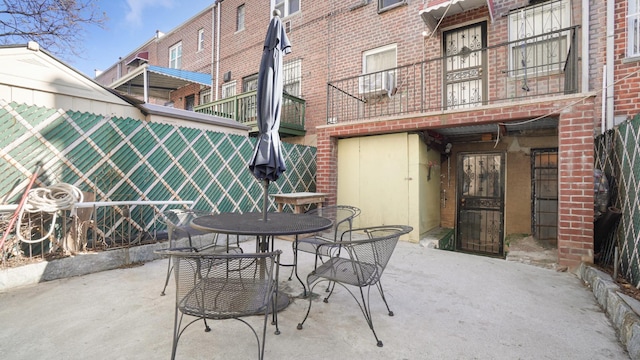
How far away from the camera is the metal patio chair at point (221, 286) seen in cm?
141

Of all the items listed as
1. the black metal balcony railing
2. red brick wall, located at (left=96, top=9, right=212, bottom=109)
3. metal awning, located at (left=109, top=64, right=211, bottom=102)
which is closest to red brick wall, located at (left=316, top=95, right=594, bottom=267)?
the black metal balcony railing

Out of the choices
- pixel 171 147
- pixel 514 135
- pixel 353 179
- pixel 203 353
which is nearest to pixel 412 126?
pixel 353 179

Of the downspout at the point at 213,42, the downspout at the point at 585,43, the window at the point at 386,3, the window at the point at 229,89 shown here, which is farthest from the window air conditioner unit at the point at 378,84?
the downspout at the point at 213,42

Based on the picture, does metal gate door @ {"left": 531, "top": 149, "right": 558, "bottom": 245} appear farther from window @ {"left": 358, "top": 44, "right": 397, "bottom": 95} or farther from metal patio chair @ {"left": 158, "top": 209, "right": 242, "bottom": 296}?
metal patio chair @ {"left": 158, "top": 209, "right": 242, "bottom": 296}

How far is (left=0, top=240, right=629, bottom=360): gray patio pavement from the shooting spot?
1720mm

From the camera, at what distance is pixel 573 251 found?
10.9 ft

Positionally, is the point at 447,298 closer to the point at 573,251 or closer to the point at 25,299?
the point at 573,251

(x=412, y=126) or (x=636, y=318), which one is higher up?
(x=412, y=126)

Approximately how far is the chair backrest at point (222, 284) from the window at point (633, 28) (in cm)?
531

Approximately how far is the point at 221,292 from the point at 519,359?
1.77m

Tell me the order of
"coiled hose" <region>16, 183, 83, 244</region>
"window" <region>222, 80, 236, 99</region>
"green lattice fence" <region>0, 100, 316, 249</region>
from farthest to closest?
"window" <region>222, 80, 236, 99</region>, "green lattice fence" <region>0, 100, 316, 249</region>, "coiled hose" <region>16, 183, 83, 244</region>

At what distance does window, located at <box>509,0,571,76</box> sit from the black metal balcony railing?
0.01m

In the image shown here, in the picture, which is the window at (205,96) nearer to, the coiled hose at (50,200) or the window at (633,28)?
the coiled hose at (50,200)

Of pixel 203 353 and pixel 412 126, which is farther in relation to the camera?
pixel 412 126
